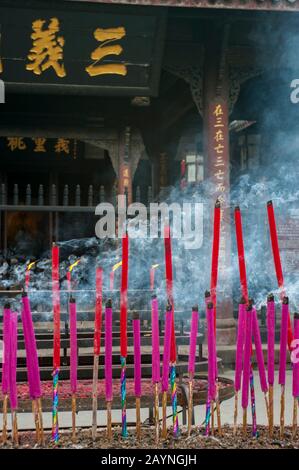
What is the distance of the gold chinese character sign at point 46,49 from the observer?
24.8 ft

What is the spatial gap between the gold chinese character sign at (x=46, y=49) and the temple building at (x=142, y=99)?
0.01m

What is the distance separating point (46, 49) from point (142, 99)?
2.58m

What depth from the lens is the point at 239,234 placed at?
288 centimetres

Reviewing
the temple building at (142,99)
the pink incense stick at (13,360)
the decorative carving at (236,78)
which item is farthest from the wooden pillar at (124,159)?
the pink incense stick at (13,360)

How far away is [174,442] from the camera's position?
2.81 meters

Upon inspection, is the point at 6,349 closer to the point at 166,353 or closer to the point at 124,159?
the point at 166,353

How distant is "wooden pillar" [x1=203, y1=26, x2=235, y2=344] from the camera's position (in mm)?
7961

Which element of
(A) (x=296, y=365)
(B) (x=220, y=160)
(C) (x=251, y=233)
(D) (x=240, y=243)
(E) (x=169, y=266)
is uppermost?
(B) (x=220, y=160)

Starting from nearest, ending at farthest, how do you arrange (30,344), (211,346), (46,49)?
1. (30,344)
2. (211,346)
3. (46,49)

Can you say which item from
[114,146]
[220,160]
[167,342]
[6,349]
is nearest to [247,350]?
[167,342]

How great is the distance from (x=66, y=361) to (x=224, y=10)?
14.2 ft

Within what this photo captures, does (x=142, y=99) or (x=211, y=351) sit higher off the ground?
(x=142, y=99)

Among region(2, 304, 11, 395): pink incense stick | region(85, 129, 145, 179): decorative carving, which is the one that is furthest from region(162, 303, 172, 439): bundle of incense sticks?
region(85, 129, 145, 179): decorative carving

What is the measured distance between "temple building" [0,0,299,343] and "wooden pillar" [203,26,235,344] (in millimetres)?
13
